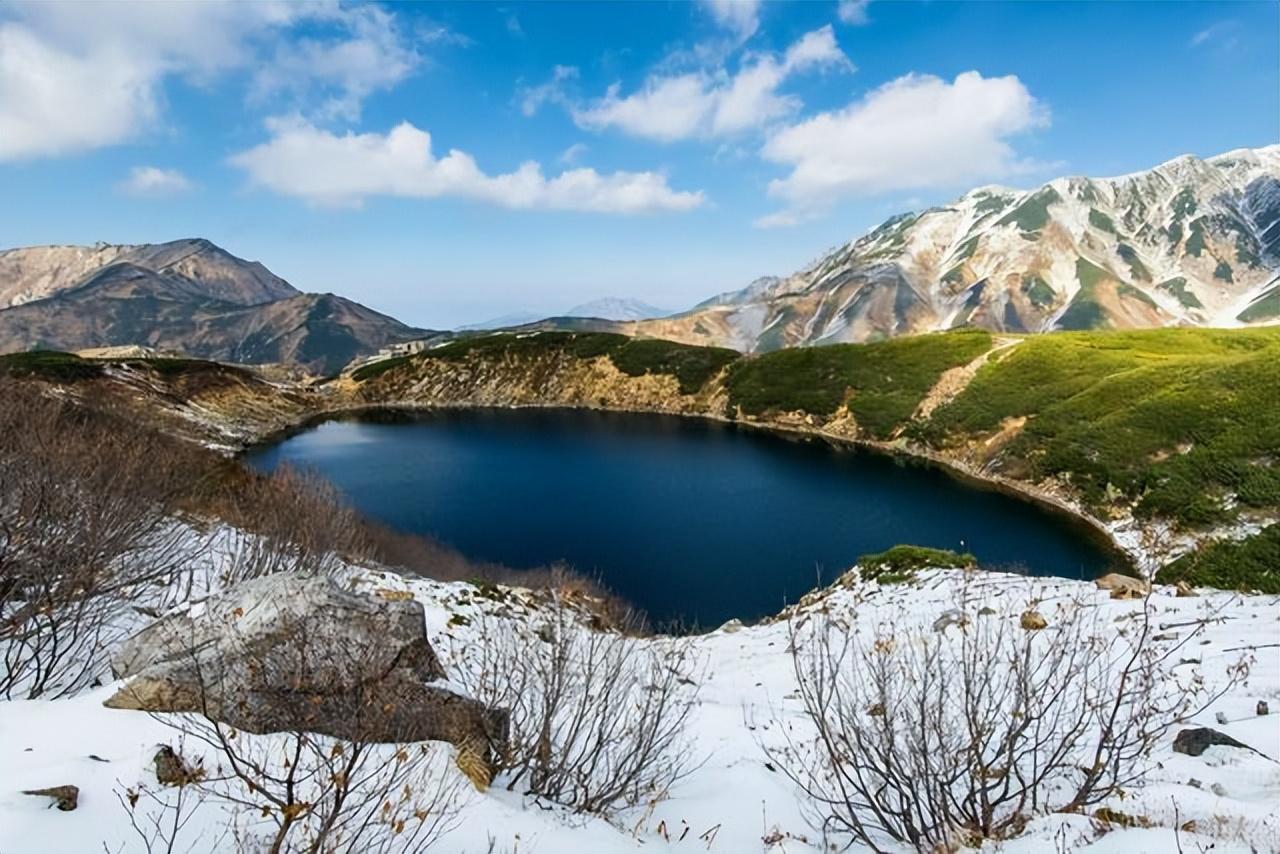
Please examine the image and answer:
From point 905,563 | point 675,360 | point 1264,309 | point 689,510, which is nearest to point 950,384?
point 675,360

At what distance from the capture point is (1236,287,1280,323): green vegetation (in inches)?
6747

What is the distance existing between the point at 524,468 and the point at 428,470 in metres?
9.13

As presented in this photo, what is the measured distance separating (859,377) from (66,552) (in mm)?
86234

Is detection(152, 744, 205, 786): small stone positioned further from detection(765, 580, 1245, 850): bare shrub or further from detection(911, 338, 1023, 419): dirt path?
detection(911, 338, 1023, 419): dirt path

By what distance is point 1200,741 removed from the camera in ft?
27.5

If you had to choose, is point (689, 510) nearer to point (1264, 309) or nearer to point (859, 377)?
point (859, 377)

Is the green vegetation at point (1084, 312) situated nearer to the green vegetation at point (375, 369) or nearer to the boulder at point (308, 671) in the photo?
the green vegetation at point (375, 369)

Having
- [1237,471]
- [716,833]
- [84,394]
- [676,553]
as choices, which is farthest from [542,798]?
[84,394]

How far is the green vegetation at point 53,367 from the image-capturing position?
7831 cm

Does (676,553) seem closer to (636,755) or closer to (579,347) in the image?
(636,755)

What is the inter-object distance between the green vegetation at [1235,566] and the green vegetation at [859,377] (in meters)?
41.7

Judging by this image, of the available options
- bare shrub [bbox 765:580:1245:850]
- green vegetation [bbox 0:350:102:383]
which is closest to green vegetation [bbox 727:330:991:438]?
bare shrub [bbox 765:580:1245:850]

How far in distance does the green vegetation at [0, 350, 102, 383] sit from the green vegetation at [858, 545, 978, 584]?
9647cm

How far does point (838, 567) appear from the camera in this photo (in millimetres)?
36250
